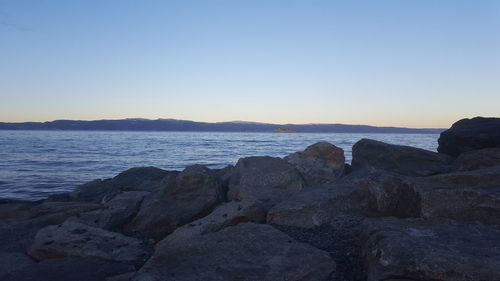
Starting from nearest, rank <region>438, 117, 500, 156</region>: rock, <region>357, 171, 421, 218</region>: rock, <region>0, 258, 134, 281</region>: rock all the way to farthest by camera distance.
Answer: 1. <region>0, 258, 134, 281</region>: rock
2. <region>357, 171, 421, 218</region>: rock
3. <region>438, 117, 500, 156</region>: rock

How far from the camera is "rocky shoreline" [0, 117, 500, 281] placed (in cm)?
401

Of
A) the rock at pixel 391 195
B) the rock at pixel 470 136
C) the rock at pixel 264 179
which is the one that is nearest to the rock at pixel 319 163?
the rock at pixel 264 179

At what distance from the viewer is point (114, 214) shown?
7473mm

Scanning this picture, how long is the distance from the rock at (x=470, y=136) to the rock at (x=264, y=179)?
5692 millimetres

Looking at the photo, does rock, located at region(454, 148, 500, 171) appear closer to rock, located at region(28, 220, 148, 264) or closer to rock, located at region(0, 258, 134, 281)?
rock, located at region(28, 220, 148, 264)

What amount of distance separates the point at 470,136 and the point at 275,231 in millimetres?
8473

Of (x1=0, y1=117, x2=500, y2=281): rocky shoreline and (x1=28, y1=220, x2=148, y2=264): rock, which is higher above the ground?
(x1=0, y1=117, x2=500, y2=281): rocky shoreline

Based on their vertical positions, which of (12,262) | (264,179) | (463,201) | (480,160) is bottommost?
(12,262)

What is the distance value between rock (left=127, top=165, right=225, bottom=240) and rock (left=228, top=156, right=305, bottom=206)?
0.51 meters

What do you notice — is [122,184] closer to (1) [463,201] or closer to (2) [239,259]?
(2) [239,259]

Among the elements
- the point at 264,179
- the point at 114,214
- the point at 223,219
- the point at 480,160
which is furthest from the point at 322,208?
the point at 480,160

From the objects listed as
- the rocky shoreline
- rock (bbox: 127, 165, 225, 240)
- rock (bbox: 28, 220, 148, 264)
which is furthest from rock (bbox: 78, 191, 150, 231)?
rock (bbox: 28, 220, 148, 264)

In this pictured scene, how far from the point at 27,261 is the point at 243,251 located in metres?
3.34

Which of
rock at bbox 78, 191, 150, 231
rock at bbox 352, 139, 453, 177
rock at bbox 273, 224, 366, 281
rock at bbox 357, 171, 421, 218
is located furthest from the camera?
rock at bbox 352, 139, 453, 177
